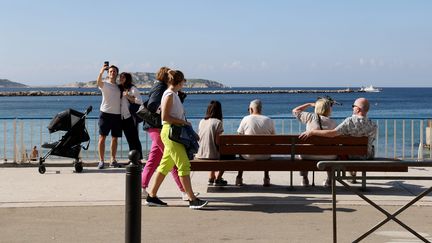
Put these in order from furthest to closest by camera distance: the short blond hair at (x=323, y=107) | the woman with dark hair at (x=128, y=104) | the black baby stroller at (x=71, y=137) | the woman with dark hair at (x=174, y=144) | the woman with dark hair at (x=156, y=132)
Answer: the woman with dark hair at (x=128, y=104), the black baby stroller at (x=71, y=137), the short blond hair at (x=323, y=107), the woman with dark hair at (x=156, y=132), the woman with dark hair at (x=174, y=144)

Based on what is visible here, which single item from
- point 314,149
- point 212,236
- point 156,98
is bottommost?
point 212,236

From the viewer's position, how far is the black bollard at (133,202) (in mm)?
5629

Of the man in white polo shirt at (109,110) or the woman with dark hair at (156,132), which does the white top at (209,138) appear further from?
the man in white polo shirt at (109,110)

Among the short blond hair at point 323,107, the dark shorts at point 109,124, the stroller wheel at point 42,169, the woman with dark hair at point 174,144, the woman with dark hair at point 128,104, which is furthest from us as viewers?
the dark shorts at point 109,124

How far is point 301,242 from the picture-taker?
21.7 feet

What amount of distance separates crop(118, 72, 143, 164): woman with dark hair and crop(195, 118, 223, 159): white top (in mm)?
2513

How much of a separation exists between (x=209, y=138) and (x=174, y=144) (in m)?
1.17

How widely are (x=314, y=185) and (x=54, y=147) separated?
14.6 feet

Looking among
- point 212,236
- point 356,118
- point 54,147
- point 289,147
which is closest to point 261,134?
point 289,147

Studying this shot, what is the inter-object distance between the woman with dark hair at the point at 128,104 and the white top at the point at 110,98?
0.26 ft

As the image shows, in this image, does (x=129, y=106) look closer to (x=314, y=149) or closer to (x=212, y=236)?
(x=314, y=149)

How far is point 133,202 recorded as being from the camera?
5.67m

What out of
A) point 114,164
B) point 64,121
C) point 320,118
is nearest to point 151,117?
point 320,118

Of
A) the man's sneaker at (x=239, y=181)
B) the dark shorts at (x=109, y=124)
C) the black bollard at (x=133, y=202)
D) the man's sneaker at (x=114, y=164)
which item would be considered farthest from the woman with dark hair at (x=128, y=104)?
the black bollard at (x=133, y=202)
